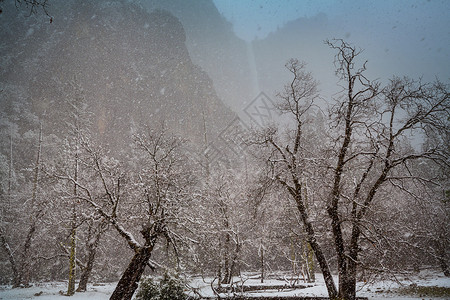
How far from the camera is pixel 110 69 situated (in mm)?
60781

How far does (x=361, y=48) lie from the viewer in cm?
848

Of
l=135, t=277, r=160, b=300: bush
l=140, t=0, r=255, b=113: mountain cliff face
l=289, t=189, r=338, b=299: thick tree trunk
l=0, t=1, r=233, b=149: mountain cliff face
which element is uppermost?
l=140, t=0, r=255, b=113: mountain cliff face

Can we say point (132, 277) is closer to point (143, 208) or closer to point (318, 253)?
point (143, 208)

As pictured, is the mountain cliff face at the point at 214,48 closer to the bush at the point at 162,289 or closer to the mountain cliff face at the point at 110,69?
the mountain cliff face at the point at 110,69

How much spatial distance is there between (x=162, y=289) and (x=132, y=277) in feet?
4.79

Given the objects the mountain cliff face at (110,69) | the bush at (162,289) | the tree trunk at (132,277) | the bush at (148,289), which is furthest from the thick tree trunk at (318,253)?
the mountain cliff face at (110,69)

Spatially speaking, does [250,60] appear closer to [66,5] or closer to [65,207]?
[66,5]

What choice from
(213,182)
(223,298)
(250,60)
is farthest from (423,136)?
(250,60)

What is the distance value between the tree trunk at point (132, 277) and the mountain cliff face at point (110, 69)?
3696cm

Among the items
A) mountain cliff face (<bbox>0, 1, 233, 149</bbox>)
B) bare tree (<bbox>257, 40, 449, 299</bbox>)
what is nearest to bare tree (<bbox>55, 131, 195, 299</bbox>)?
bare tree (<bbox>257, 40, 449, 299</bbox>)

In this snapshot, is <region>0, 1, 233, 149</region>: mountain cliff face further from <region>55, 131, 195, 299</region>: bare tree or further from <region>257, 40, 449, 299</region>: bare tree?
<region>257, 40, 449, 299</region>: bare tree

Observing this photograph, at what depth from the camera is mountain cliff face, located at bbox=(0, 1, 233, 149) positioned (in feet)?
166

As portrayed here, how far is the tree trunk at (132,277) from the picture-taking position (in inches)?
386

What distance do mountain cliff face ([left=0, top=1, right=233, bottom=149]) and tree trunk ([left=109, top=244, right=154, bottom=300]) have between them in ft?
121
